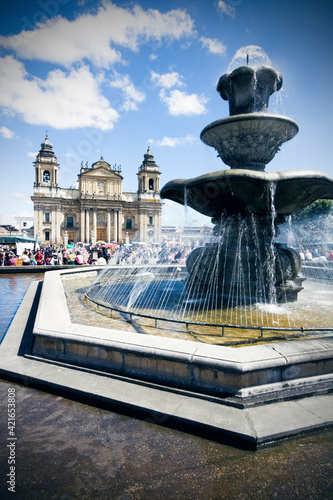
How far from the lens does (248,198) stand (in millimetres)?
5516

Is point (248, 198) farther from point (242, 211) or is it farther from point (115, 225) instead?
point (115, 225)

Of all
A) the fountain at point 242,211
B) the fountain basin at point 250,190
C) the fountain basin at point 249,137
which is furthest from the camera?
the fountain basin at point 249,137

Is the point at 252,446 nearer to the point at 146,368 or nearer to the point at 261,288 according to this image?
the point at 146,368

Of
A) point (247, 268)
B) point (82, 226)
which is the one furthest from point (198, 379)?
point (82, 226)

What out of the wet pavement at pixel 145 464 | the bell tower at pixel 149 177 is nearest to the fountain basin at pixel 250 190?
the wet pavement at pixel 145 464

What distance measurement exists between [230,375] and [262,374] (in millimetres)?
297

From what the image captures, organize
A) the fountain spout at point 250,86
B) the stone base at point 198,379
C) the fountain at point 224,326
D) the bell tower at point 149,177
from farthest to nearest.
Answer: the bell tower at point 149,177 → the fountain spout at point 250,86 → the fountain at point 224,326 → the stone base at point 198,379

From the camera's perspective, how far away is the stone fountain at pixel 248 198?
5.36 m

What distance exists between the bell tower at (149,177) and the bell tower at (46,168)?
17975 millimetres

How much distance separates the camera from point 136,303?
6.15 metres

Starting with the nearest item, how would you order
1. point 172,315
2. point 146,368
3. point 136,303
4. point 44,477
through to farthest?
point 44,477, point 146,368, point 172,315, point 136,303

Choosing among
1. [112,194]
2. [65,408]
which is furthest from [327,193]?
[112,194]

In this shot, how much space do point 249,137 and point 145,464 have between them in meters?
6.14

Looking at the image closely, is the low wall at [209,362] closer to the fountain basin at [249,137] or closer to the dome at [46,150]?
the fountain basin at [249,137]
